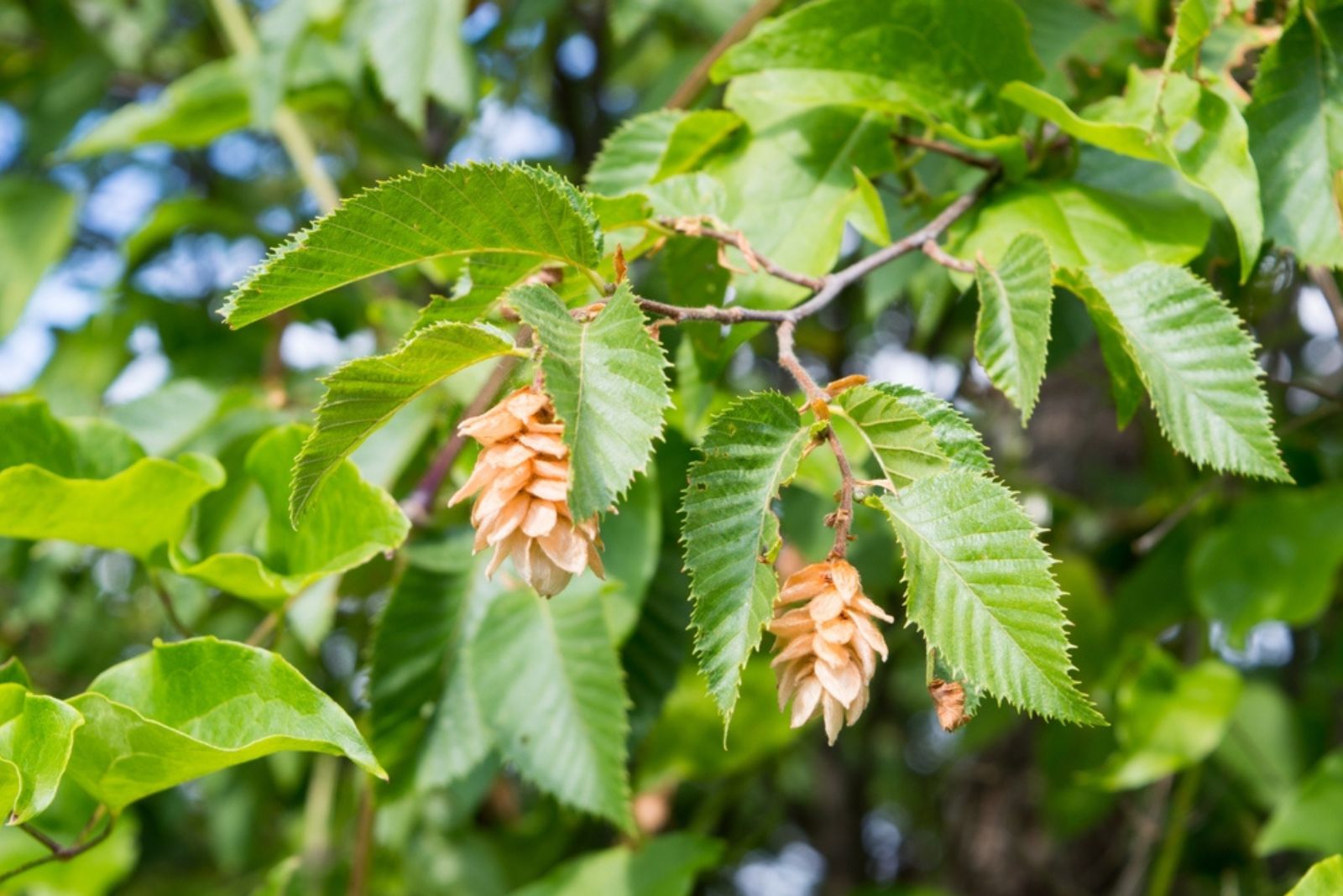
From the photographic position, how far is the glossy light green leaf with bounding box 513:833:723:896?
47.7 inches

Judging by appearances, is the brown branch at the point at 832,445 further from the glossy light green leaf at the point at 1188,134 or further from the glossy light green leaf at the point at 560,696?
the glossy light green leaf at the point at 560,696

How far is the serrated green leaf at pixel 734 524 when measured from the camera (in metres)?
0.58

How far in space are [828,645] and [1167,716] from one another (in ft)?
2.76

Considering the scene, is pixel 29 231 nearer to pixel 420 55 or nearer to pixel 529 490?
pixel 420 55

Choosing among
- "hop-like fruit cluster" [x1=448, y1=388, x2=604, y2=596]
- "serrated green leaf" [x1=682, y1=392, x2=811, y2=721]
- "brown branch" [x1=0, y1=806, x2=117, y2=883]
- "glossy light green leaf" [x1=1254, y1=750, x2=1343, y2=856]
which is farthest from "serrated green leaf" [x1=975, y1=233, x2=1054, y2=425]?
"glossy light green leaf" [x1=1254, y1=750, x2=1343, y2=856]

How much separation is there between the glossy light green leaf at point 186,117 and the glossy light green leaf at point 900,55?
2.89 feet

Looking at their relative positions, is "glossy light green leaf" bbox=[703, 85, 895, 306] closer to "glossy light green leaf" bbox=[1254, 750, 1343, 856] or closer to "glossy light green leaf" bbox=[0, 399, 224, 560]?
"glossy light green leaf" bbox=[0, 399, 224, 560]

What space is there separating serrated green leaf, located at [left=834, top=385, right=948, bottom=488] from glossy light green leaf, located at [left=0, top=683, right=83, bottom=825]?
445 mm

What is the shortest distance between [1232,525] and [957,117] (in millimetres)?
694

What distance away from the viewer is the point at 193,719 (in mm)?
712

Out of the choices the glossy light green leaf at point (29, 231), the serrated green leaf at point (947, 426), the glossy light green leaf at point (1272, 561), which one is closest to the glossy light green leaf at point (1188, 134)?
the serrated green leaf at point (947, 426)

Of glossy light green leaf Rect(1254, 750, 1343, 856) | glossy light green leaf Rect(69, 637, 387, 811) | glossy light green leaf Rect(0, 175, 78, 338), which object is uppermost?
glossy light green leaf Rect(69, 637, 387, 811)

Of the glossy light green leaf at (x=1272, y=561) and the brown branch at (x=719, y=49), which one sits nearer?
the brown branch at (x=719, y=49)

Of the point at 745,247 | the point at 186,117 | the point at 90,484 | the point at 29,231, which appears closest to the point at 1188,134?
the point at 745,247
